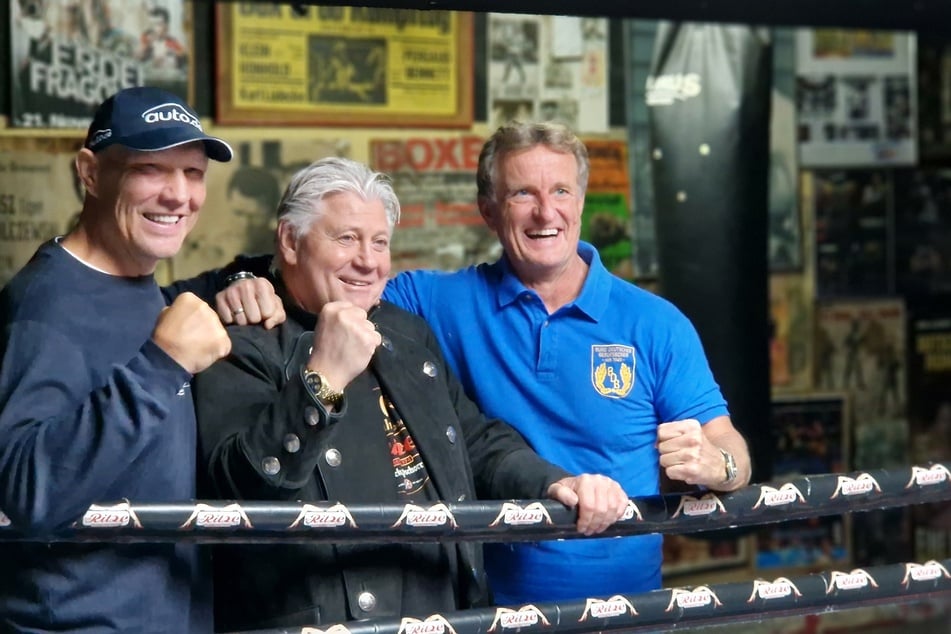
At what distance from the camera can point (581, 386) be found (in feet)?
8.49

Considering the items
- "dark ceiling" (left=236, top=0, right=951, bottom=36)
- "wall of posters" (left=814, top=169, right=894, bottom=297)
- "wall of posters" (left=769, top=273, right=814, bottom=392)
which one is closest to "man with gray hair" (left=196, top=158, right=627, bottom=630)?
"dark ceiling" (left=236, top=0, right=951, bottom=36)

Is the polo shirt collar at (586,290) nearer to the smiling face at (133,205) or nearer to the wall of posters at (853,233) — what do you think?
the smiling face at (133,205)

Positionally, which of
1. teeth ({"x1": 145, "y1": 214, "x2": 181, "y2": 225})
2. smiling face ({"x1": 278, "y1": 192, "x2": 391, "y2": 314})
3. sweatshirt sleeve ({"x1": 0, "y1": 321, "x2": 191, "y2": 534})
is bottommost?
sweatshirt sleeve ({"x1": 0, "y1": 321, "x2": 191, "y2": 534})

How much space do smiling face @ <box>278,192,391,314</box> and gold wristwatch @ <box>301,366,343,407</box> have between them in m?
0.31

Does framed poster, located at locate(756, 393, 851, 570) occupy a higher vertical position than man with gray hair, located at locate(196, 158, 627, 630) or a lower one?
lower

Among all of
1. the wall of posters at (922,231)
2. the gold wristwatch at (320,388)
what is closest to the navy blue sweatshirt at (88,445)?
the gold wristwatch at (320,388)

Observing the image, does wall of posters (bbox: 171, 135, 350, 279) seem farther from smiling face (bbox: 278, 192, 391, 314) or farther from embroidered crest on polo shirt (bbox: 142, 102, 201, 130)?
embroidered crest on polo shirt (bbox: 142, 102, 201, 130)

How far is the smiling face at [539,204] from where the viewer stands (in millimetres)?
2605

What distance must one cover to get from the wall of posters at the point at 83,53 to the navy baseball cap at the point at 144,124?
1673mm

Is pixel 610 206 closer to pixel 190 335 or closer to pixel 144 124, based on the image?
pixel 144 124

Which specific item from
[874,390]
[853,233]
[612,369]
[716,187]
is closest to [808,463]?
[874,390]

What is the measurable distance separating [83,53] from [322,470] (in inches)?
76.2

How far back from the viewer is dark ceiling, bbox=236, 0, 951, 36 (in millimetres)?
3045

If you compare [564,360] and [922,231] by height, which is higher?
[922,231]
